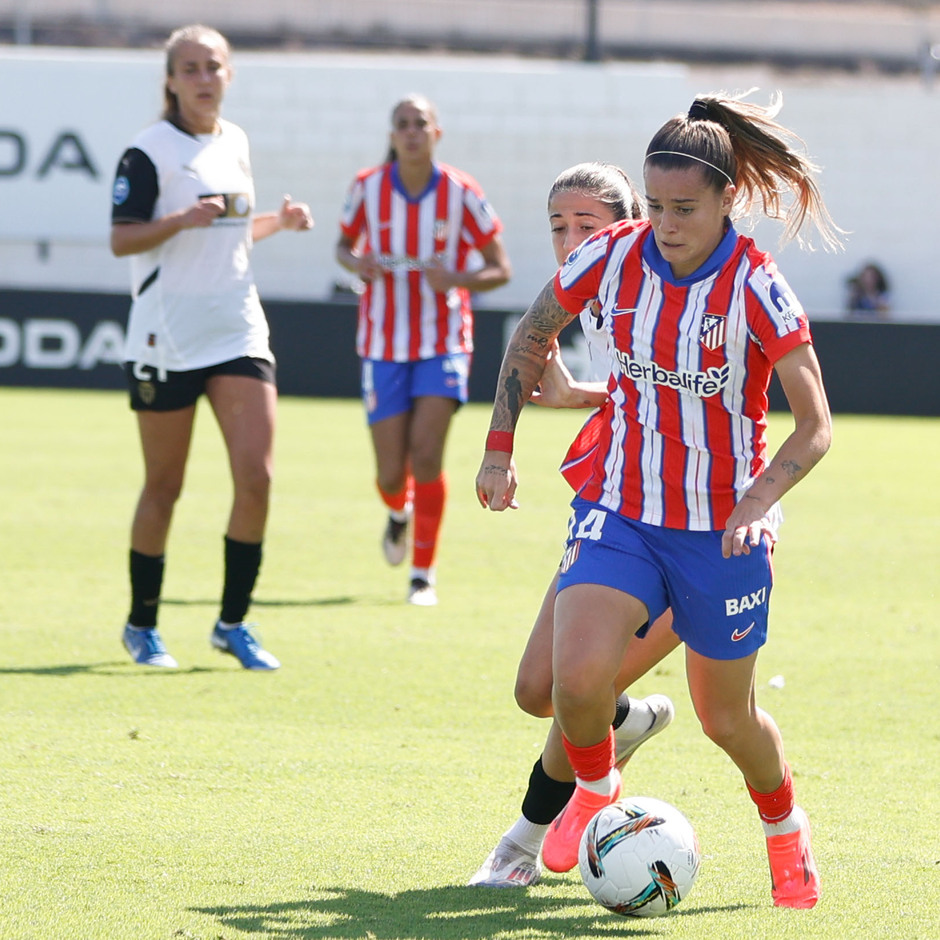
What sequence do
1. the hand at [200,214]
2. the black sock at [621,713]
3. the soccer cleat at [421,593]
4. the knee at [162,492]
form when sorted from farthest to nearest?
the soccer cleat at [421,593] < the knee at [162,492] < the hand at [200,214] < the black sock at [621,713]

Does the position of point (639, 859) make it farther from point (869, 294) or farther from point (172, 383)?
point (869, 294)

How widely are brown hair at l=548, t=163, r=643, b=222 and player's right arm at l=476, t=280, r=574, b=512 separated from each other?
42 cm

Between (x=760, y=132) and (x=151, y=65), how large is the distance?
68.7 feet

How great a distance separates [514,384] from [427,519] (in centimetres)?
370

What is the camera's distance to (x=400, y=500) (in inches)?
307

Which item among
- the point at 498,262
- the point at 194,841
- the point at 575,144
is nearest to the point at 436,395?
the point at 498,262

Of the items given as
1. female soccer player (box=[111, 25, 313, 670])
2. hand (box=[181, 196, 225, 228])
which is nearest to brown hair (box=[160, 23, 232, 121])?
female soccer player (box=[111, 25, 313, 670])

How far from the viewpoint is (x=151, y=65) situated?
23.0m

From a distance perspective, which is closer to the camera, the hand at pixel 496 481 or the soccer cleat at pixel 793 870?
the soccer cleat at pixel 793 870

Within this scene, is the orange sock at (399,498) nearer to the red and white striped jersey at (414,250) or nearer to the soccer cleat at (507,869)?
A: the red and white striped jersey at (414,250)

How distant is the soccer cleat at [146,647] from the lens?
5.89 metres

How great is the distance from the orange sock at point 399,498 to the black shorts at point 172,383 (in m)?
2.04

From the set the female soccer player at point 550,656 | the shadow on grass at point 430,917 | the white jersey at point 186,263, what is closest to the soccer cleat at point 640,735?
the female soccer player at point 550,656

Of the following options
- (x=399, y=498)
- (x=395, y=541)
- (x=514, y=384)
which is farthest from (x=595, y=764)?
(x=395, y=541)
